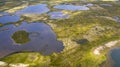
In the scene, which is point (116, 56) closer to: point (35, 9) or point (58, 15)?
point (58, 15)

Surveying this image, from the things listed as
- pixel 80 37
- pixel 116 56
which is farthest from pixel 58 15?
pixel 116 56

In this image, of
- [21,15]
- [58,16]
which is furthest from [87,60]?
[21,15]

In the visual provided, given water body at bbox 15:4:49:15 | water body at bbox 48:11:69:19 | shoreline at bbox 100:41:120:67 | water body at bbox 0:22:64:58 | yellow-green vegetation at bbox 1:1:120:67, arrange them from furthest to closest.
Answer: water body at bbox 15:4:49:15 → water body at bbox 48:11:69:19 → water body at bbox 0:22:64:58 → yellow-green vegetation at bbox 1:1:120:67 → shoreline at bbox 100:41:120:67

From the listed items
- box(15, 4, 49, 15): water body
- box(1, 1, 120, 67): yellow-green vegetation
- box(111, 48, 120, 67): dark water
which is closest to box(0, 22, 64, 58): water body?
box(1, 1, 120, 67): yellow-green vegetation

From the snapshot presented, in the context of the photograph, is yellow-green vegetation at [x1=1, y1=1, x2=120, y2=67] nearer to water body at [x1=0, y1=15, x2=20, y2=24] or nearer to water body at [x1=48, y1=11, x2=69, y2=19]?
water body at [x1=48, y1=11, x2=69, y2=19]

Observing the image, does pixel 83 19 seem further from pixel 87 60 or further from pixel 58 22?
pixel 87 60

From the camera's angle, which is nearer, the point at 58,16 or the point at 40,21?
the point at 40,21

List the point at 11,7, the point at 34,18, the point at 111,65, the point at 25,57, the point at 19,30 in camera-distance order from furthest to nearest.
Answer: the point at 11,7 → the point at 34,18 → the point at 19,30 → the point at 25,57 → the point at 111,65
